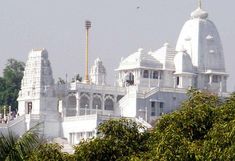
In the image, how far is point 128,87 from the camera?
116312 millimetres

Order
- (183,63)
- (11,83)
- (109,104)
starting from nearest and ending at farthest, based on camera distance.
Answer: (109,104), (183,63), (11,83)

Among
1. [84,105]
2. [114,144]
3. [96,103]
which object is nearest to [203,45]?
[96,103]

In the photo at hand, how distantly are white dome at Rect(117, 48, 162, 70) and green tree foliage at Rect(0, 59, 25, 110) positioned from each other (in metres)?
21.1

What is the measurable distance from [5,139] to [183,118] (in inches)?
373

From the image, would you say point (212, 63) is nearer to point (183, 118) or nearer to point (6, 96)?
point (6, 96)

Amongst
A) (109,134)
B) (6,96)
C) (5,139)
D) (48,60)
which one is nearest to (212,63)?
(48,60)

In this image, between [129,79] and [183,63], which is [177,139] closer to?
[183,63]

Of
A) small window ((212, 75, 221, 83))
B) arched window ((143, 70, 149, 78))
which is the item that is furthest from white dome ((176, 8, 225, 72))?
arched window ((143, 70, 149, 78))

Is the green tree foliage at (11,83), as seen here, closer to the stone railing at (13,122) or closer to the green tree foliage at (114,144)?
the stone railing at (13,122)

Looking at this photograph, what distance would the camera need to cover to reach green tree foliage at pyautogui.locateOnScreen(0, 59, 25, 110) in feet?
458

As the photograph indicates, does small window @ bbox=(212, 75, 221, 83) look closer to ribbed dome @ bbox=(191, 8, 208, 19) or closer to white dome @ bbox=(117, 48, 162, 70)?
white dome @ bbox=(117, 48, 162, 70)

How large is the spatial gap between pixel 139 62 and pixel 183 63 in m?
4.20

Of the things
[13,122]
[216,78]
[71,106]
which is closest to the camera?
[13,122]

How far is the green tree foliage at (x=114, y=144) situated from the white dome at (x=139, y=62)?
73.2m
